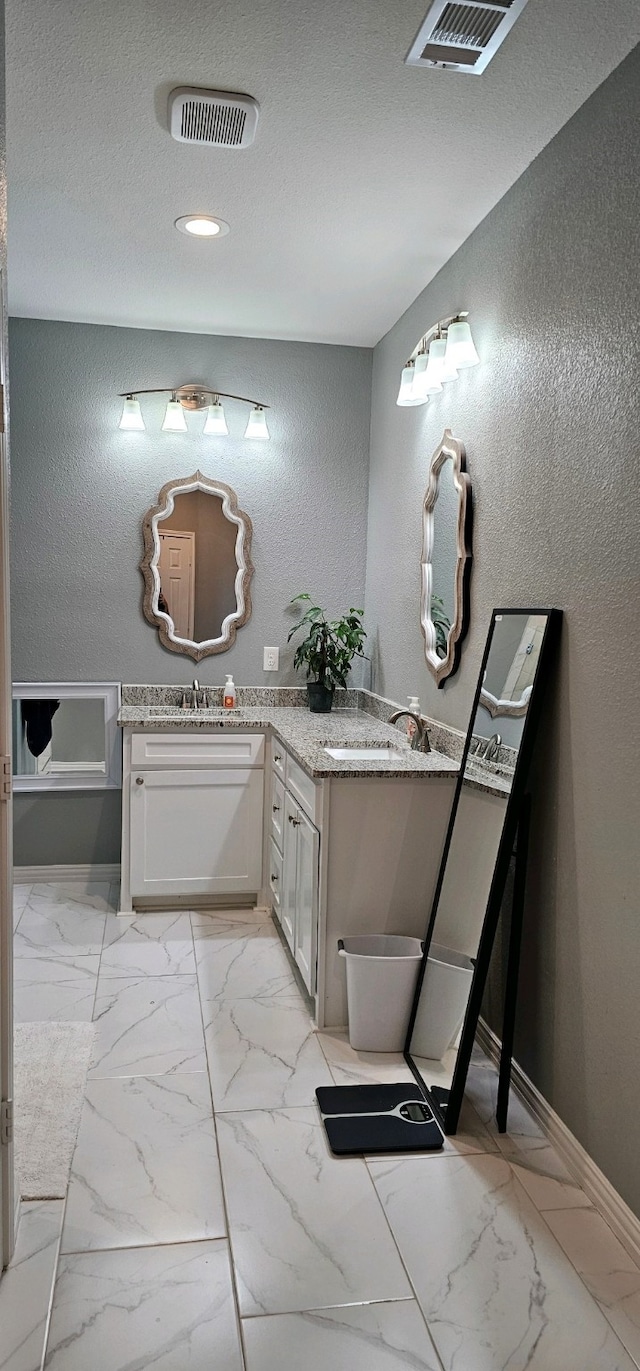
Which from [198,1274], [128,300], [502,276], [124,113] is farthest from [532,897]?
[128,300]

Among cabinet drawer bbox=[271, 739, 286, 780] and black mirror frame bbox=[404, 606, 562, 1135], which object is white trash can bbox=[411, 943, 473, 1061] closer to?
black mirror frame bbox=[404, 606, 562, 1135]

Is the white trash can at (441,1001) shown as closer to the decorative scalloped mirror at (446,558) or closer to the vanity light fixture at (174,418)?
the decorative scalloped mirror at (446,558)

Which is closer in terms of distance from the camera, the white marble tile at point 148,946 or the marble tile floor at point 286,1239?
the marble tile floor at point 286,1239

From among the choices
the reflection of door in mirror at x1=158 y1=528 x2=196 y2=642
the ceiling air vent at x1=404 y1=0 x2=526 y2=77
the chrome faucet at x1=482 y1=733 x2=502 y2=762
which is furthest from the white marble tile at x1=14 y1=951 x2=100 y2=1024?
the ceiling air vent at x1=404 y1=0 x2=526 y2=77

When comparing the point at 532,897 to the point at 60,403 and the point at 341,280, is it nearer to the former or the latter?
the point at 341,280

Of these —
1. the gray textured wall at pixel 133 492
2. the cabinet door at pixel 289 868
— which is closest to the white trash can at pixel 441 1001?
the cabinet door at pixel 289 868

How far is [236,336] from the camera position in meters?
4.26

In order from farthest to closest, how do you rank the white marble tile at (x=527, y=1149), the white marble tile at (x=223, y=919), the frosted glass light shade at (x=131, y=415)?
the frosted glass light shade at (x=131, y=415) < the white marble tile at (x=223, y=919) < the white marble tile at (x=527, y=1149)

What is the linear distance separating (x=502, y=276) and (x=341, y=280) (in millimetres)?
899

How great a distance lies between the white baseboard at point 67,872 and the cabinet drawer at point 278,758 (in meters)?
1.07

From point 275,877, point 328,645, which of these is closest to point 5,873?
point 275,877

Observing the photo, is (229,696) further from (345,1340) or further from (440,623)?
(345,1340)

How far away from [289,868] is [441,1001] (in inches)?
37.9

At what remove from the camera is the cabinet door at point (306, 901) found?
2.91 m
